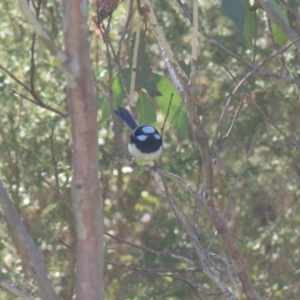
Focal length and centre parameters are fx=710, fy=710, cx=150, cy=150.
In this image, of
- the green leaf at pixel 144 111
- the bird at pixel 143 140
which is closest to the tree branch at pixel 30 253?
the green leaf at pixel 144 111

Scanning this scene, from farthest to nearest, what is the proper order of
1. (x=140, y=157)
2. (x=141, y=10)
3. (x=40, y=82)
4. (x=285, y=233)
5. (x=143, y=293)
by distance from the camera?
(x=285, y=233)
(x=40, y=82)
(x=143, y=293)
(x=140, y=157)
(x=141, y=10)

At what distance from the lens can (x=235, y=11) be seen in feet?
5.59

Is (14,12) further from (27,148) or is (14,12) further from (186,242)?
(186,242)

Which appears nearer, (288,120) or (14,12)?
(14,12)

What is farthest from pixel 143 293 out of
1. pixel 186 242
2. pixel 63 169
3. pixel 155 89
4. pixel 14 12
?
pixel 155 89

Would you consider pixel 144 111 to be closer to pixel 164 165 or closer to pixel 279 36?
pixel 279 36

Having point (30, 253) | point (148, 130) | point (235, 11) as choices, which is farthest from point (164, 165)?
point (30, 253)

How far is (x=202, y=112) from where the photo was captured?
3998mm

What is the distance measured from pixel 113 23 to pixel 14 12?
54 cm

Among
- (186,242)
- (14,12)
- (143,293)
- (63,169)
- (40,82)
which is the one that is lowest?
(143,293)

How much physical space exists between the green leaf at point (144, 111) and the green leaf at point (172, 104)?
3cm

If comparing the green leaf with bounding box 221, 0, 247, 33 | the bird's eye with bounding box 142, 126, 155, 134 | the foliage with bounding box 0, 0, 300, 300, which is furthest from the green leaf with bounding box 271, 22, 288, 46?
the foliage with bounding box 0, 0, 300, 300

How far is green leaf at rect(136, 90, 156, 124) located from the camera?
1.85 m

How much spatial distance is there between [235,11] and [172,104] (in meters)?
0.31
